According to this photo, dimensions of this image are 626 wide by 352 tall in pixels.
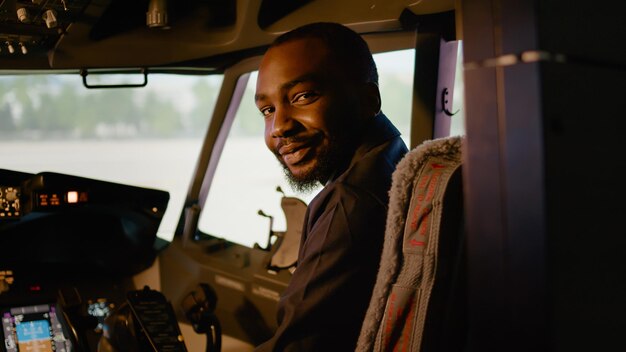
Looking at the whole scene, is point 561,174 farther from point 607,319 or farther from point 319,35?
point 319,35

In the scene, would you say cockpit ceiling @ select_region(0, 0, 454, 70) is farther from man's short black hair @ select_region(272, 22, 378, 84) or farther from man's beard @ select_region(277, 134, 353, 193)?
man's beard @ select_region(277, 134, 353, 193)

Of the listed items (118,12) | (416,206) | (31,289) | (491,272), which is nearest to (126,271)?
(31,289)

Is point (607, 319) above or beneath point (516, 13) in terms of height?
beneath

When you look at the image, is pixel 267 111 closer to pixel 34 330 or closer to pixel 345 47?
pixel 345 47

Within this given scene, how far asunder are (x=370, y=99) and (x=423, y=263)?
650 mm

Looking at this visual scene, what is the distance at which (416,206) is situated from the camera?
1100 millimetres

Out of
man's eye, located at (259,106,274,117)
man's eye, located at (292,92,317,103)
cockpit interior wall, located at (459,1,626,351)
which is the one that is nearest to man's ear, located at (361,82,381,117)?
man's eye, located at (292,92,317,103)

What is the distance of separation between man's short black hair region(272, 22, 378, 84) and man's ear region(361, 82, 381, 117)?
0.01m

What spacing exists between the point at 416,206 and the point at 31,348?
73.2 inches

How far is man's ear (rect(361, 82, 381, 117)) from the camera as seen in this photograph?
162 centimetres

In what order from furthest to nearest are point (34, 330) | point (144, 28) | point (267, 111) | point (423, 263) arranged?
1. point (144, 28)
2. point (34, 330)
3. point (267, 111)
4. point (423, 263)

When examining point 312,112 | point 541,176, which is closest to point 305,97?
point 312,112

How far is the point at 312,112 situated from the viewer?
1.57m

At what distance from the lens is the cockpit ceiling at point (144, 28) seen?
8.22 ft
